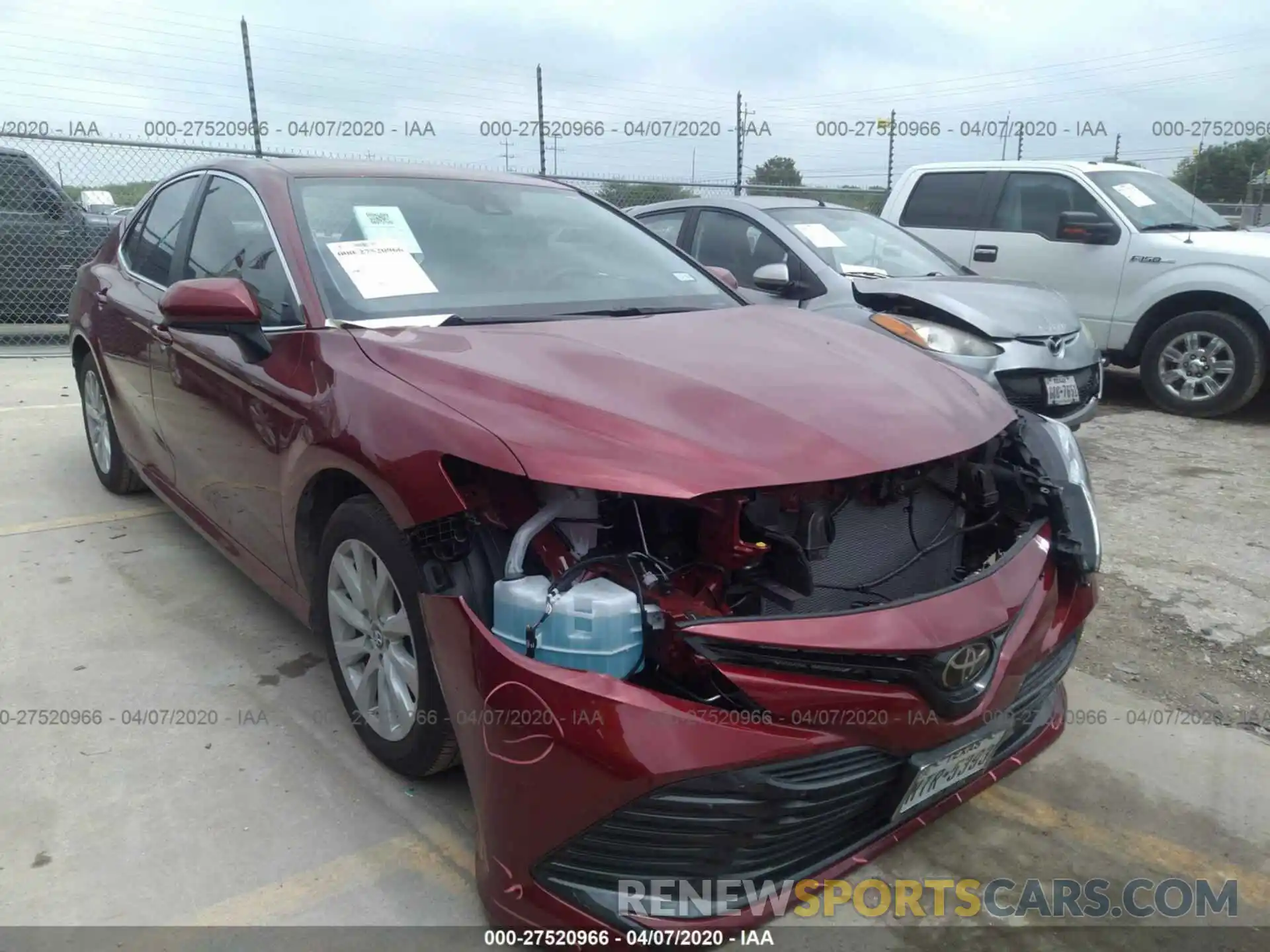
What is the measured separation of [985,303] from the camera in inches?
208

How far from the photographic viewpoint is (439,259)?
111 inches

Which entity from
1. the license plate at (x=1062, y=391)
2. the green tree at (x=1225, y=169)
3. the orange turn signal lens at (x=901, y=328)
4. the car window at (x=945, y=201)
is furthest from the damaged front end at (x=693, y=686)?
the green tree at (x=1225, y=169)

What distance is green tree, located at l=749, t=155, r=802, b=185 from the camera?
1544 cm

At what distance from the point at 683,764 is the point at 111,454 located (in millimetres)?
3917

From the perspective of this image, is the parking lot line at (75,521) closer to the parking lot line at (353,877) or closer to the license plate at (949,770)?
the parking lot line at (353,877)

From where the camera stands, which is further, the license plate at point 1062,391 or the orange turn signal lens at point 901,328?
the license plate at point 1062,391

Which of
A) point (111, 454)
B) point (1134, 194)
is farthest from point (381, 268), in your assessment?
point (1134, 194)

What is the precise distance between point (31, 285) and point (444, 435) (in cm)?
877

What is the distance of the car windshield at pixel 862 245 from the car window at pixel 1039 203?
155 cm

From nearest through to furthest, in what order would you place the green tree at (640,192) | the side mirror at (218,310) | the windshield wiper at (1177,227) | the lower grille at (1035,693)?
the lower grille at (1035,693)
the side mirror at (218,310)
the windshield wiper at (1177,227)
the green tree at (640,192)

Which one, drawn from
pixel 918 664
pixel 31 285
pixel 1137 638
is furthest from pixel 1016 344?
pixel 31 285

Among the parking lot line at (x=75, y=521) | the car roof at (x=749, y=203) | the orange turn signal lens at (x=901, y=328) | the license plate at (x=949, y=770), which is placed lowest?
the parking lot line at (x=75, y=521)

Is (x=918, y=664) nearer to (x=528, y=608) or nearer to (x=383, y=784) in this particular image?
(x=528, y=608)

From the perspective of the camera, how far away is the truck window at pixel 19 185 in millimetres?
8383
